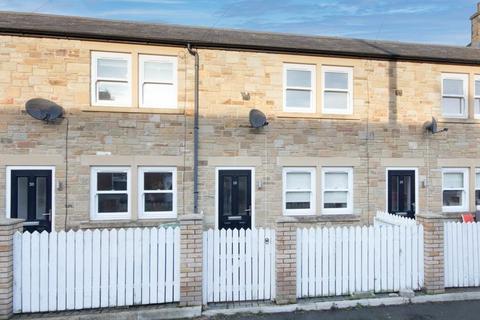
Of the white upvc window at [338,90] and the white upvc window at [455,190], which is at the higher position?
the white upvc window at [338,90]

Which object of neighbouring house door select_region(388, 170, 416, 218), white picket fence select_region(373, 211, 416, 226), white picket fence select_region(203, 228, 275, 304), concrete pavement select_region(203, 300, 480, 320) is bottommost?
concrete pavement select_region(203, 300, 480, 320)

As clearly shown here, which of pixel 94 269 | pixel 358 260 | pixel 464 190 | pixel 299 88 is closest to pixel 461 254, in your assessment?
pixel 358 260

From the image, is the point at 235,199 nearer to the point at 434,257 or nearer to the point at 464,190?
the point at 434,257

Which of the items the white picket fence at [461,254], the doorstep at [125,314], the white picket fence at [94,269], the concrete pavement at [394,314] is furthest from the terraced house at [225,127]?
the doorstep at [125,314]

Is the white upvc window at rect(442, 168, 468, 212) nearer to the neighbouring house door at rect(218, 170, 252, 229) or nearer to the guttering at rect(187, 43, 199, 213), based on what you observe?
the neighbouring house door at rect(218, 170, 252, 229)

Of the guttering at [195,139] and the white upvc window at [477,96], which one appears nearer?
the guttering at [195,139]

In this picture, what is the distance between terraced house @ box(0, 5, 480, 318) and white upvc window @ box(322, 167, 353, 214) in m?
0.03

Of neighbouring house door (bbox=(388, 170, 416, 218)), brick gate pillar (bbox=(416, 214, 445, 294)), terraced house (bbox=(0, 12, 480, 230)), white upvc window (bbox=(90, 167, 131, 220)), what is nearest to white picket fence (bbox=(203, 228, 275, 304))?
brick gate pillar (bbox=(416, 214, 445, 294))

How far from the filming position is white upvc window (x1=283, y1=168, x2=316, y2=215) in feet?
34.4

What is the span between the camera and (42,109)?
8.98 metres

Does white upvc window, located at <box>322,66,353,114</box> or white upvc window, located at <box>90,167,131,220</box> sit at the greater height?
white upvc window, located at <box>322,66,353,114</box>

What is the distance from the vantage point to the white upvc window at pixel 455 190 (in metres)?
11.5

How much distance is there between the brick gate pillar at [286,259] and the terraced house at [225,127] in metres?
3.96

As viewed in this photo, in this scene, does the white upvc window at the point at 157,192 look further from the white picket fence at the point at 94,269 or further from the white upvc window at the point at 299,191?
the white picket fence at the point at 94,269
